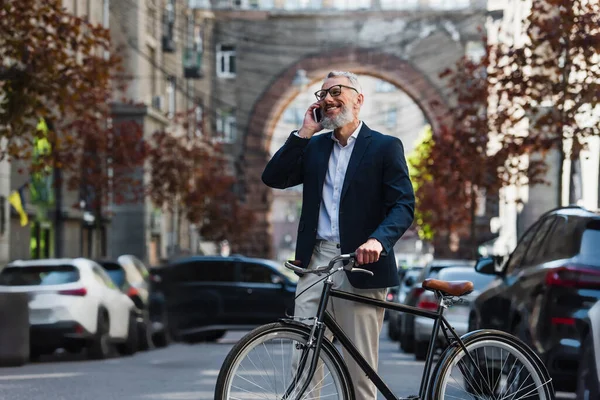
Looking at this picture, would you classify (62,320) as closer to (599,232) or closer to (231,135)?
(599,232)

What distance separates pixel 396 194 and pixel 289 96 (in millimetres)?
54352

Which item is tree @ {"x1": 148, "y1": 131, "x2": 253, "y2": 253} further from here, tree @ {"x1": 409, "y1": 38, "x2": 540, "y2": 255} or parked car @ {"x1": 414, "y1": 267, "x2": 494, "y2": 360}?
parked car @ {"x1": 414, "y1": 267, "x2": 494, "y2": 360}

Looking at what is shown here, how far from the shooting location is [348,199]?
6703mm

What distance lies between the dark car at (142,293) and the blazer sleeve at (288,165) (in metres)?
16.3

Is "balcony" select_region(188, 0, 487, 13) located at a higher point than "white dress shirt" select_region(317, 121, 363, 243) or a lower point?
higher

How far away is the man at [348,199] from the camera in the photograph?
21.6ft

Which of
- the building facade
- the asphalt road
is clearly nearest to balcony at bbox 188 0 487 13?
the building facade

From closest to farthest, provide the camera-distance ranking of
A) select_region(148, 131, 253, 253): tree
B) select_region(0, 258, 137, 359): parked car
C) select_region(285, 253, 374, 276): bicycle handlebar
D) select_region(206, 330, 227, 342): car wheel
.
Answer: select_region(285, 253, 374, 276): bicycle handlebar
select_region(0, 258, 137, 359): parked car
select_region(206, 330, 227, 342): car wheel
select_region(148, 131, 253, 253): tree

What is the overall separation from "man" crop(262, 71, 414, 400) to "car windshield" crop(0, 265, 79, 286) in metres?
12.2

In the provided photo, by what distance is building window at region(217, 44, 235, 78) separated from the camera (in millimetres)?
63438

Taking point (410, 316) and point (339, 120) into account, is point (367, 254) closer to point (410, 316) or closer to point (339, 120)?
point (339, 120)

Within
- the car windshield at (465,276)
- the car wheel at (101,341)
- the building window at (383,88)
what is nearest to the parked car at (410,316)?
the car windshield at (465,276)

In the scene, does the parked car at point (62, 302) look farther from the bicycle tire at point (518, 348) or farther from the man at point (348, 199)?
the bicycle tire at point (518, 348)

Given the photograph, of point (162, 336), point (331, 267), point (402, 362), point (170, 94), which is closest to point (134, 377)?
point (402, 362)
